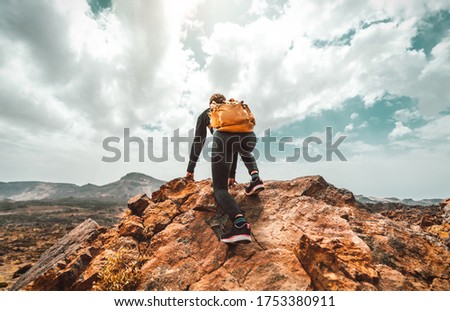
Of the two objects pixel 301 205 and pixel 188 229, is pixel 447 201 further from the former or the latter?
pixel 188 229

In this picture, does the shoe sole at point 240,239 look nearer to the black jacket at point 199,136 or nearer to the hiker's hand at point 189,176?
the black jacket at point 199,136

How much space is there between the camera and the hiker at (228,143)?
5.39m

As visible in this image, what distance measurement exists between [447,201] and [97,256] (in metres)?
21.6

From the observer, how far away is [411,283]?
4074mm

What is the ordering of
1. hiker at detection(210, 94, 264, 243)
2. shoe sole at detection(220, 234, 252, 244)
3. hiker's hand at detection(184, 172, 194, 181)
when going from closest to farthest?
shoe sole at detection(220, 234, 252, 244), hiker at detection(210, 94, 264, 243), hiker's hand at detection(184, 172, 194, 181)

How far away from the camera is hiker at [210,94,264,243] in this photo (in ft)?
17.7

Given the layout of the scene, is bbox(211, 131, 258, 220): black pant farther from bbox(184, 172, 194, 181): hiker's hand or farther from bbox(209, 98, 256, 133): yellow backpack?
bbox(184, 172, 194, 181): hiker's hand

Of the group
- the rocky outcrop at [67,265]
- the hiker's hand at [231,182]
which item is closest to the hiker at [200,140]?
the hiker's hand at [231,182]

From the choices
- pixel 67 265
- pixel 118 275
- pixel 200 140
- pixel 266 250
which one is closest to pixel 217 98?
pixel 200 140

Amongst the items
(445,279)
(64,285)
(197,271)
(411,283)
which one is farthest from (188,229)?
(445,279)

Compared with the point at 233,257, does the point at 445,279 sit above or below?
below

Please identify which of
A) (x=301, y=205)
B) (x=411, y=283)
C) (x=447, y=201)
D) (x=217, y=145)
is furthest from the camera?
(x=447, y=201)

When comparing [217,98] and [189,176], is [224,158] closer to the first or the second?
[217,98]

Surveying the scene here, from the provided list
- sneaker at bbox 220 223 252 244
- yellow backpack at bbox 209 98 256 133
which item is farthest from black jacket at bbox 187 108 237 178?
sneaker at bbox 220 223 252 244
